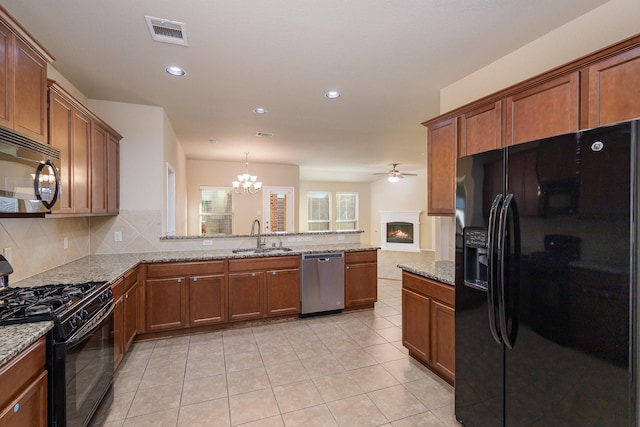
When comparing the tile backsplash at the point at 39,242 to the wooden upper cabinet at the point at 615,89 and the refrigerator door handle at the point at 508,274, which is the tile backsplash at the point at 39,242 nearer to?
the refrigerator door handle at the point at 508,274

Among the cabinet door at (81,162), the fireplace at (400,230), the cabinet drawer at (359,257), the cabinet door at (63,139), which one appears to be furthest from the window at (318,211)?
the cabinet door at (63,139)

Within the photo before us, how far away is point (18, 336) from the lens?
1.30 metres

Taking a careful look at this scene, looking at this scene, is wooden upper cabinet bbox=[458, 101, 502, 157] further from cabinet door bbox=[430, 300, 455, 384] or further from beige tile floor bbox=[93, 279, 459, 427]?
beige tile floor bbox=[93, 279, 459, 427]

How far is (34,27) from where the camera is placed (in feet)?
6.99

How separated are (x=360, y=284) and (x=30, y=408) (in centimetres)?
346

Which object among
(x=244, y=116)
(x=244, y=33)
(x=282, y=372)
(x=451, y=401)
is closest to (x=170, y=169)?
(x=244, y=116)

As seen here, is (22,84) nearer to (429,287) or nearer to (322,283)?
(429,287)

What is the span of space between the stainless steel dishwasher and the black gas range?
2.17 m

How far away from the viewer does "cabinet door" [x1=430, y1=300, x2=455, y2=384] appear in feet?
7.54

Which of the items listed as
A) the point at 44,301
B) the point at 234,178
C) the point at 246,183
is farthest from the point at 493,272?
the point at 234,178

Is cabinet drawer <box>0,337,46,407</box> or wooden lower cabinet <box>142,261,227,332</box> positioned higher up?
cabinet drawer <box>0,337,46,407</box>

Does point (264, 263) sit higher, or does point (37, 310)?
point (37, 310)

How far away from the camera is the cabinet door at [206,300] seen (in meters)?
3.43

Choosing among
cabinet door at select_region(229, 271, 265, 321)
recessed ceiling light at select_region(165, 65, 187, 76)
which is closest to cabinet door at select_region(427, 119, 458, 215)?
cabinet door at select_region(229, 271, 265, 321)
